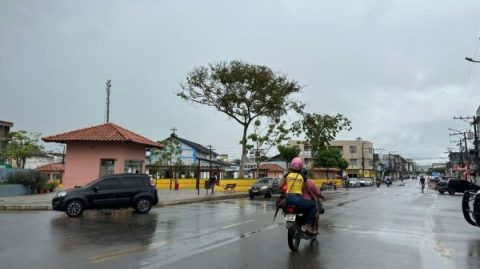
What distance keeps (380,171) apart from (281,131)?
107609 mm

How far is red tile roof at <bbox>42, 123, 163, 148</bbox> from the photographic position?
31.1 meters

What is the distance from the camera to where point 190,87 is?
4503 cm

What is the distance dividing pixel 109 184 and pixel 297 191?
11.7 meters

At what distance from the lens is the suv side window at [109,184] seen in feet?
64.7

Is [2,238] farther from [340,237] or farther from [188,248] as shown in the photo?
[340,237]

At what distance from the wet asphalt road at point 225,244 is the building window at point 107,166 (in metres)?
14.8

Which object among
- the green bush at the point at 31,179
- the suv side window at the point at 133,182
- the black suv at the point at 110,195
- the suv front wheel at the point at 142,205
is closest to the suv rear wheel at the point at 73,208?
the black suv at the point at 110,195

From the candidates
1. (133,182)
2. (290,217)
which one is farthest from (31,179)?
(290,217)

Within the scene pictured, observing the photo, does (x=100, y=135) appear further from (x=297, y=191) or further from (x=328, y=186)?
(x=328, y=186)

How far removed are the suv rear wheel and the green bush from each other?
15.7m

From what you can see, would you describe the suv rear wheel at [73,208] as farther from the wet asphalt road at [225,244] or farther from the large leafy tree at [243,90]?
the large leafy tree at [243,90]

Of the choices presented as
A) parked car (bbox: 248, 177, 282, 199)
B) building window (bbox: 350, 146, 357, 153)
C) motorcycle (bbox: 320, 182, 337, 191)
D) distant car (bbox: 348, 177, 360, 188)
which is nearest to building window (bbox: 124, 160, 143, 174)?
parked car (bbox: 248, 177, 282, 199)

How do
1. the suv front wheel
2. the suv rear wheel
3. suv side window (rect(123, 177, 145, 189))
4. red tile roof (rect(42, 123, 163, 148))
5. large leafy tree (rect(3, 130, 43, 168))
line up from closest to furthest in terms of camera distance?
the suv rear wheel, the suv front wheel, suv side window (rect(123, 177, 145, 189)), red tile roof (rect(42, 123, 163, 148)), large leafy tree (rect(3, 130, 43, 168))

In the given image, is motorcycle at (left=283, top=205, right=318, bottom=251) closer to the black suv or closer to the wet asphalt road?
the wet asphalt road
